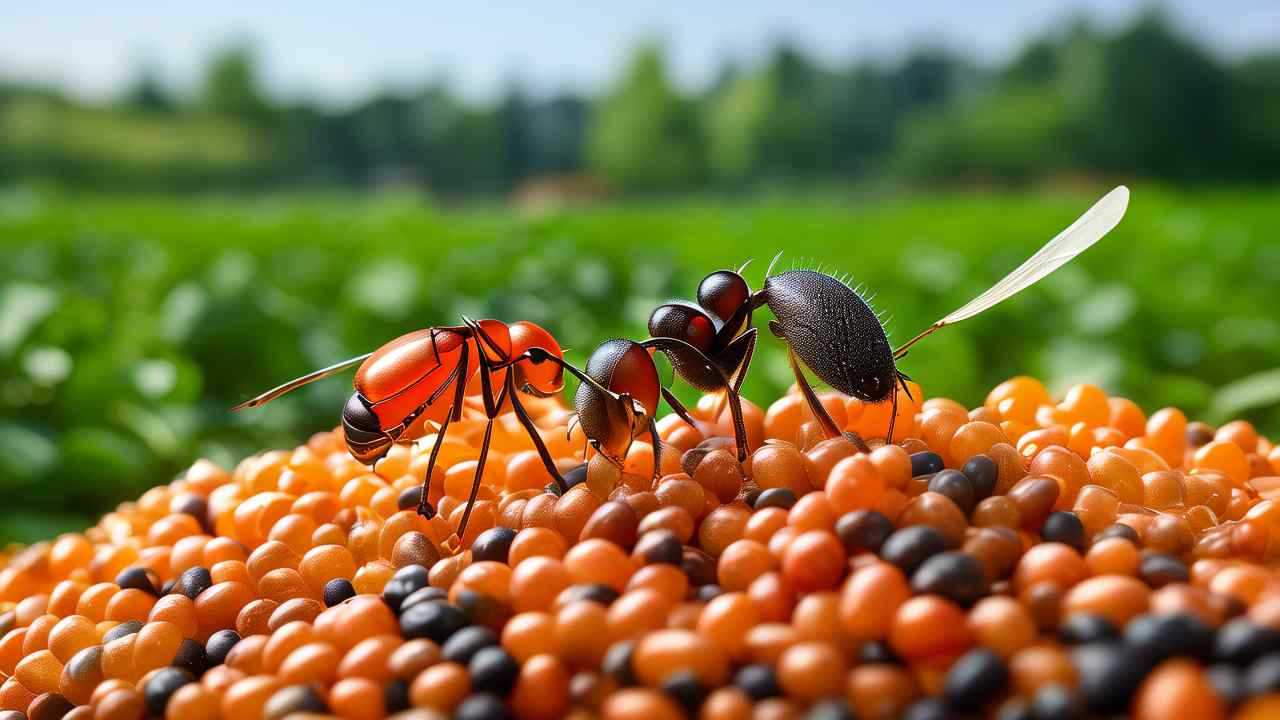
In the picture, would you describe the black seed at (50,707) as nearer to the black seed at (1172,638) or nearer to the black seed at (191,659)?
the black seed at (191,659)

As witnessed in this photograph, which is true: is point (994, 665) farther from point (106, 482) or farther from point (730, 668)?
point (106, 482)

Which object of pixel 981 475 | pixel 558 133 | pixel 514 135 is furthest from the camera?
pixel 558 133

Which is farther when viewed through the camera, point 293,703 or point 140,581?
point 140,581

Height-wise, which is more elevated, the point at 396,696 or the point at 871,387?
the point at 871,387

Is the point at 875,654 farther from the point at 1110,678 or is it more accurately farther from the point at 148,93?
the point at 148,93

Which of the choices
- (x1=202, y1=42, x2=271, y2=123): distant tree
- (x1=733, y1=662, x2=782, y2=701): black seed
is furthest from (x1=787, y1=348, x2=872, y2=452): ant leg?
(x1=202, y1=42, x2=271, y2=123): distant tree

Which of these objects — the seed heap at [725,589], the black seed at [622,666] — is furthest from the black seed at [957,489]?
the black seed at [622,666]

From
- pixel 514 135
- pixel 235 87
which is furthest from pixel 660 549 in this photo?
pixel 514 135

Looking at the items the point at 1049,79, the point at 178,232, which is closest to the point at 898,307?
the point at 178,232
